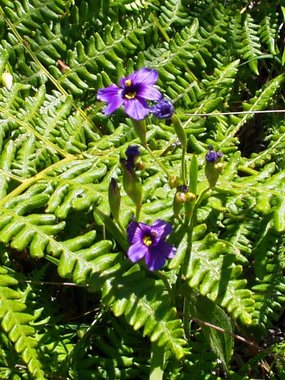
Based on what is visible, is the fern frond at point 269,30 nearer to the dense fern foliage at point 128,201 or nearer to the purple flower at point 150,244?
the dense fern foliage at point 128,201

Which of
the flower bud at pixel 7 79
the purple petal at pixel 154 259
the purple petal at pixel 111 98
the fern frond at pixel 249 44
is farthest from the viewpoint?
the fern frond at pixel 249 44

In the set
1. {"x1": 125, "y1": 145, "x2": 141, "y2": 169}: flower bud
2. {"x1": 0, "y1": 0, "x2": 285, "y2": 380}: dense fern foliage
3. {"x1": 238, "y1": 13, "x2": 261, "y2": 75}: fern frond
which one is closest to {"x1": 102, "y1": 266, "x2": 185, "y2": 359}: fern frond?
{"x1": 0, "y1": 0, "x2": 285, "y2": 380}: dense fern foliage

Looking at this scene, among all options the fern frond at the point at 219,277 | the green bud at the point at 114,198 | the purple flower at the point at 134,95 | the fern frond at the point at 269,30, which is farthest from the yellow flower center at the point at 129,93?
the fern frond at the point at 269,30

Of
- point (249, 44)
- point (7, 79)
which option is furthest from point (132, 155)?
point (249, 44)

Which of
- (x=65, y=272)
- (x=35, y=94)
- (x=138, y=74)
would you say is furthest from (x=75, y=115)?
(x=65, y=272)

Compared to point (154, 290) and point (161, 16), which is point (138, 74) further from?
point (161, 16)

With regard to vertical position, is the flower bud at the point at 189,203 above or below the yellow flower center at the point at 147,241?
above

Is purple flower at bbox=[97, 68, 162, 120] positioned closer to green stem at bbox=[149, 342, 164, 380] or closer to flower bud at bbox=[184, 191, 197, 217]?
flower bud at bbox=[184, 191, 197, 217]
